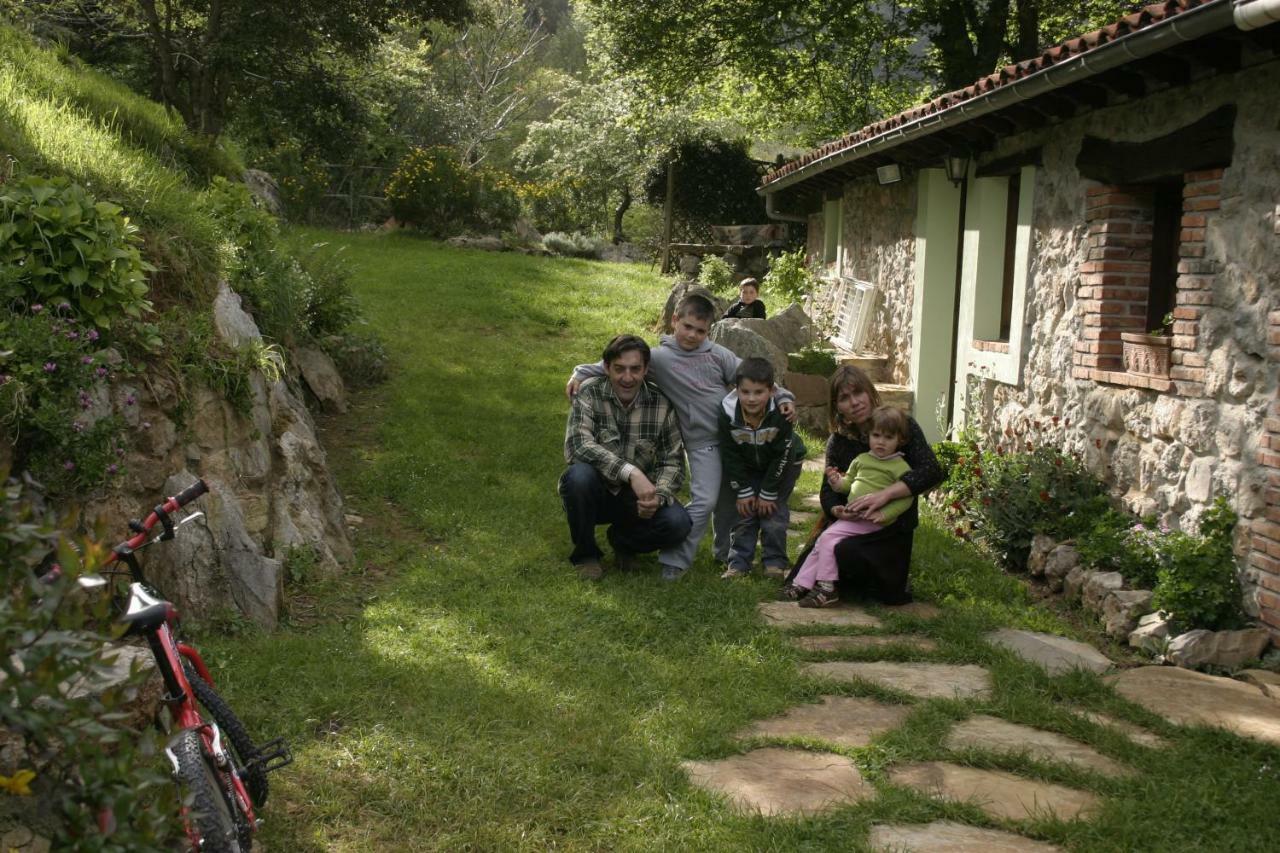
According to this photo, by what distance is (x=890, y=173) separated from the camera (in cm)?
1054

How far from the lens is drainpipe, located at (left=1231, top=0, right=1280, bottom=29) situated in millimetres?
4281

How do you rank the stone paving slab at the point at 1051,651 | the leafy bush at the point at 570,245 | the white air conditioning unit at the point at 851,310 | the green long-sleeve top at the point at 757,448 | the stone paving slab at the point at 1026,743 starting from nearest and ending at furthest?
the stone paving slab at the point at 1026,743 → the stone paving slab at the point at 1051,651 → the green long-sleeve top at the point at 757,448 → the white air conditioning unit at the point at 851,310 → the leafy bush at the point at 570,245

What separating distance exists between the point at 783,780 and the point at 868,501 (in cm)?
225

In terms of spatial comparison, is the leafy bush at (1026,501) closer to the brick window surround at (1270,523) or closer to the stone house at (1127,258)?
the stone house at (1127,258)

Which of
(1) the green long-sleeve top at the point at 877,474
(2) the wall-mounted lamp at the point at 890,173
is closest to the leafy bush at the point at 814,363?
(2) the wall-mounted lamp at the point at 890,173

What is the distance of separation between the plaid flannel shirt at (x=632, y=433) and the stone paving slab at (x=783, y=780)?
223 centimetres

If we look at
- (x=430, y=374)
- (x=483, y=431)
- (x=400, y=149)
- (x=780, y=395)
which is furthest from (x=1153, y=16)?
(x=400, y=149)

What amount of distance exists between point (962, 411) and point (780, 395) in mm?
3309

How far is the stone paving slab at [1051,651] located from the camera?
503 cm

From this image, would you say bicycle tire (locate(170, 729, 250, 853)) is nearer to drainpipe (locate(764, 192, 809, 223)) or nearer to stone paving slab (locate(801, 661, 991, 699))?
stone paving slab (locate(801, 661, 991, 699))

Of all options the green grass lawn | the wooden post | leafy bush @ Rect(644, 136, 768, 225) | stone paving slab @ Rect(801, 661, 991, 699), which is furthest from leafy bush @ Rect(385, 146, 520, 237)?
stone paving slab @ Rect(801, 661, 991, 699)

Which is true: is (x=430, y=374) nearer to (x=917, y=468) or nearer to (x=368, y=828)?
(x=917, y=468)

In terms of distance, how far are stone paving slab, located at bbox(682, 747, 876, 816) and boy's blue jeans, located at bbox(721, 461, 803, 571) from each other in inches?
91.8

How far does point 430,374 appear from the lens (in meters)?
11.2
